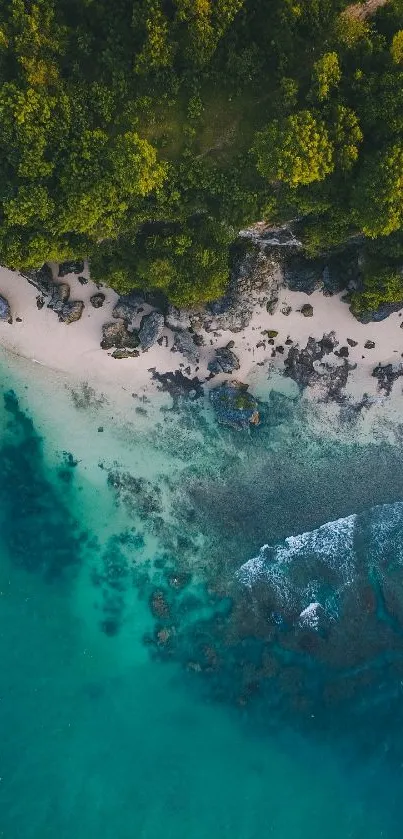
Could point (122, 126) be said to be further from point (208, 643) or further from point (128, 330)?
point (208, 643)

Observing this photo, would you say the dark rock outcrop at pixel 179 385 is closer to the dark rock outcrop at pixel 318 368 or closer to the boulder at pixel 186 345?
the boulder at pixel 186 345

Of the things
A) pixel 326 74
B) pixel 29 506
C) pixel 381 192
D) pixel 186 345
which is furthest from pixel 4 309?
pixel 381 192

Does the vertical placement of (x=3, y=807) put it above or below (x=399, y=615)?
below

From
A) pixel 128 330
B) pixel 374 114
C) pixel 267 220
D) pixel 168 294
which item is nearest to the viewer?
pixel 374 114

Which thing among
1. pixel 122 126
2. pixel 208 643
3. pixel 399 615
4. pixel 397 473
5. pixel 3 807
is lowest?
pixel 3 807

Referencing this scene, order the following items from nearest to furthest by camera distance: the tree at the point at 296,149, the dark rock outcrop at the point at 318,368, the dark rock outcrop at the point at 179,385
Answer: the tree at the point at 296,149 → the dark rock outcrop at the point at 318,368 → the dark rock outcrop at the point at 179,385

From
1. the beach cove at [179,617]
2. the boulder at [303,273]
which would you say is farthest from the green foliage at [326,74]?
the beach cove at [179,617]

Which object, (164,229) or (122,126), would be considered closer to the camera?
(122,126)

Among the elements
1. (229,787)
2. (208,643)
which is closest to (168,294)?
(208,643)
